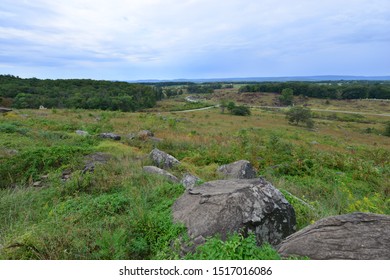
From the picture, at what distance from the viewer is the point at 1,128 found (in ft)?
41.5

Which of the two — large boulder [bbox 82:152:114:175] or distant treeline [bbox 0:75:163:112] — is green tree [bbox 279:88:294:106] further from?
large boulder [bbox 82:152:114:175]

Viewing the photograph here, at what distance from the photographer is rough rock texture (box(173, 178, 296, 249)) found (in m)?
3.66

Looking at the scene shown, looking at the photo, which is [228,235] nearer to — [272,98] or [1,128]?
[1,128]

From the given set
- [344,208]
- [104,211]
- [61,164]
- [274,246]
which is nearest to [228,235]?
[274,246]

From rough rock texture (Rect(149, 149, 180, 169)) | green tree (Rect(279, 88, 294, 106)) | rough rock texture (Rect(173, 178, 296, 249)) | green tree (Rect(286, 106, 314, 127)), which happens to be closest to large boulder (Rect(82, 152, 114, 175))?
rough rock texture (Rect(149, 149, 180, 169))

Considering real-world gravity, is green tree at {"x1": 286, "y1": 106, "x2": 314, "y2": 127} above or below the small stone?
below

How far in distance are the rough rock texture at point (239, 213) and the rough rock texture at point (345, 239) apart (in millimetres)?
382

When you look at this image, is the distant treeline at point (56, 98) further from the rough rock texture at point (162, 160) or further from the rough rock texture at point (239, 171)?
the rough rock texture at point (239, 171)

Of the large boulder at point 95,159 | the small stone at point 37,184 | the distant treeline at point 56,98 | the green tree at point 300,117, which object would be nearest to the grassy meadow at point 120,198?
the small stone at point 37,184

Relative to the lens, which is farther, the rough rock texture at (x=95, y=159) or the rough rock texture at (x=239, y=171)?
the rough rock texture at (x=95, y=159)

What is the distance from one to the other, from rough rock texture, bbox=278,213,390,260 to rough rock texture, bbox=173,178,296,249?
382mm

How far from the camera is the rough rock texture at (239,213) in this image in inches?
144

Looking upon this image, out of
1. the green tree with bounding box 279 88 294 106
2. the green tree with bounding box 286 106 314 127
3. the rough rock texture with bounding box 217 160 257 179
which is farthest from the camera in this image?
the green tree with bounding box 279 88 294 106

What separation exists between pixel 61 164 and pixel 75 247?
5.28 metres
